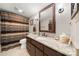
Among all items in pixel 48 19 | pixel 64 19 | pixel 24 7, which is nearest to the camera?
pixel 24 7

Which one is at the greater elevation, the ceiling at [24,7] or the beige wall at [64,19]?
the ceiling at [24,7]

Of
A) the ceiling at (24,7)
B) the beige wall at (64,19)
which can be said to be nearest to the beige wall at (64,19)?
the beige wall at (64,19)

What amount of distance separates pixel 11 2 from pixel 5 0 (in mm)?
99

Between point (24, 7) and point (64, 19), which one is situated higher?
point (24, 7)

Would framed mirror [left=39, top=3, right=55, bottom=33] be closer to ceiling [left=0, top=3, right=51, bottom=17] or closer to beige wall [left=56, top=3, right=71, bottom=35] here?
beige wall [left=56, top=3, right=71, bottom=35]

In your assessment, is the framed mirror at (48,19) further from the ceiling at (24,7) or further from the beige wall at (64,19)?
the ceiling at (24,7)

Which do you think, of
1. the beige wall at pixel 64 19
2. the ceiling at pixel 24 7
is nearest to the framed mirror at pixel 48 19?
the beige wall at pixel 64 19

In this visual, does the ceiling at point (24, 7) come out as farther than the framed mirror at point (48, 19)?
No

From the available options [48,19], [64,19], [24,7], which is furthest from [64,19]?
[24,7]

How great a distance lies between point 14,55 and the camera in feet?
5.78

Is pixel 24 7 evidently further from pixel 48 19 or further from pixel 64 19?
pixel 64 19

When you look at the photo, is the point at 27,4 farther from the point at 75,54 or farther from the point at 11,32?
the point at 75,54

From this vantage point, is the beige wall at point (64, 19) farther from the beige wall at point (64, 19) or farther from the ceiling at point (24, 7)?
the ceiling at point (24, 7)

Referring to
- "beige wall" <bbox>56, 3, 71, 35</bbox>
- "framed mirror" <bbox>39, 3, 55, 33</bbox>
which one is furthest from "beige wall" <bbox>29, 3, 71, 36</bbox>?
"framed mirror" <bbox>39, 3, 55, 33</bbox>
